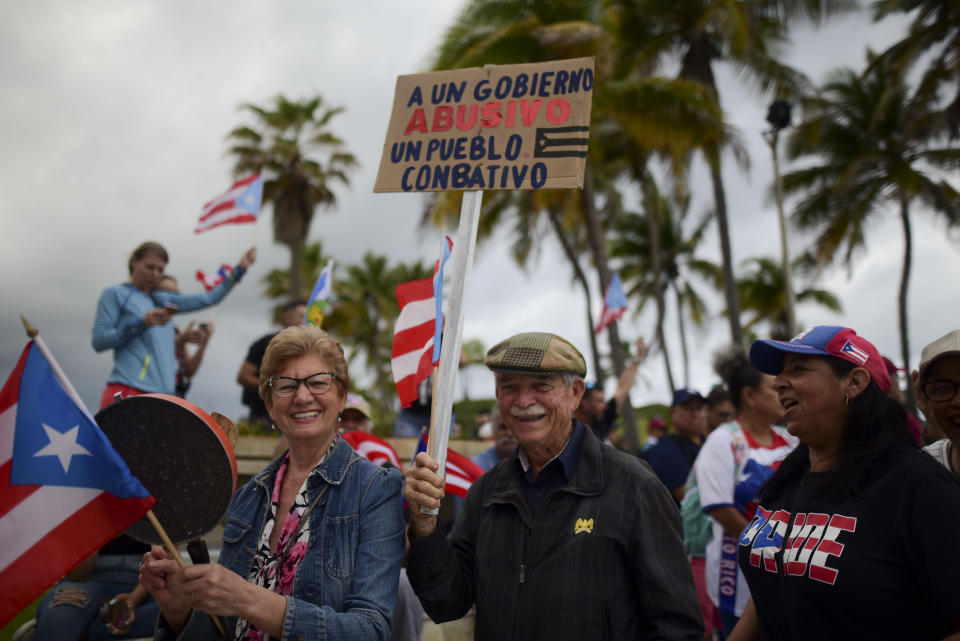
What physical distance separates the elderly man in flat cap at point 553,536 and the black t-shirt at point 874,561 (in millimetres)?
348

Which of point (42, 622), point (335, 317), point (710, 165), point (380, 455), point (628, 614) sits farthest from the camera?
point (335, 317)

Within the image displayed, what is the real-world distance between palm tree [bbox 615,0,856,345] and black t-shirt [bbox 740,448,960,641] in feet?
55.6

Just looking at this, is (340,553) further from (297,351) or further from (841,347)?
(841,347)

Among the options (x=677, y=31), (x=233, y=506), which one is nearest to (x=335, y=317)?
(x=677, y=31)

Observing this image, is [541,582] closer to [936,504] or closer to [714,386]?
[936,504]

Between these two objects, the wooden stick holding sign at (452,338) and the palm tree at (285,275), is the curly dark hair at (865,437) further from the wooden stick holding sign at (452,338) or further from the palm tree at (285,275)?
the palm tree at (285,275)

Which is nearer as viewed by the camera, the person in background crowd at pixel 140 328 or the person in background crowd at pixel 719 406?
the person in background crowd at pixel 140 328

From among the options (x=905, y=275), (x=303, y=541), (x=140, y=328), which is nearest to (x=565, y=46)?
(x=140, y=328)

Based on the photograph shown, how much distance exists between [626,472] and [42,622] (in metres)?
3.00

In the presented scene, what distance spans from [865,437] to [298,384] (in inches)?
80.1

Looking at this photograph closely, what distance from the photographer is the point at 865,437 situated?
2.44m

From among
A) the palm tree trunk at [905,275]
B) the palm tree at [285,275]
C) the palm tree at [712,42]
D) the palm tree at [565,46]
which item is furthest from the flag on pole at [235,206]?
the palm tree at [285,275]

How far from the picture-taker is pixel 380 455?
5137 millimetres

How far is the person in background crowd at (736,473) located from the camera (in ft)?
13.1
